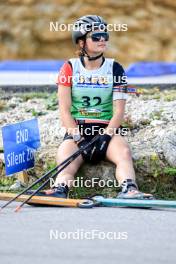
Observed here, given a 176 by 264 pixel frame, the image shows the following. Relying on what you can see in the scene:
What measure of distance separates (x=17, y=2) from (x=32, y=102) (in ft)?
49.1

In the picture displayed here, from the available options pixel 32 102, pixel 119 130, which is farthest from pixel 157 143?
pixel 32 102

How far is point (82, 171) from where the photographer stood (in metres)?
9.40

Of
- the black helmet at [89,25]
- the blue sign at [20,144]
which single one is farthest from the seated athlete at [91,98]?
the blue sign at [20,144]

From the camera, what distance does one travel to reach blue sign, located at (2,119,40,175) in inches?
370

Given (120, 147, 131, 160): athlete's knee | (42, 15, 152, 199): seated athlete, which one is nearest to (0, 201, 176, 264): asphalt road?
(120, 147, 131, 160): athlete's knee

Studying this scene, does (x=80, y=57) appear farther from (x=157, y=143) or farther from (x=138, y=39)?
(x=138, y=39)

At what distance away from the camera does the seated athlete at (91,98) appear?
362 inches

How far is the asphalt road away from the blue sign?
0.84 m

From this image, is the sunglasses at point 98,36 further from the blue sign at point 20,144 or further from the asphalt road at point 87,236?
the asphalt road at point 87,236

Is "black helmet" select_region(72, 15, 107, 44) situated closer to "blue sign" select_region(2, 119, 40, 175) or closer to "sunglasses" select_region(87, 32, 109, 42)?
"sunglasses" select_region(87, 32, 109, 42)

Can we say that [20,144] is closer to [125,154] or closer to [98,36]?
[125,154]

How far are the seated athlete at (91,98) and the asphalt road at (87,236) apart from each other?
2.61 feet

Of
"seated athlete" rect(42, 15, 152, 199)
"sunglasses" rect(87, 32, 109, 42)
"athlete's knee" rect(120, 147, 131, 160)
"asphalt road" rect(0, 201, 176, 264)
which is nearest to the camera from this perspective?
"asphalt road" rect(0, 201, 176, 264)

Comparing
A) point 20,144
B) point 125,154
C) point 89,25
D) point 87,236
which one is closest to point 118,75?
point 89,25
